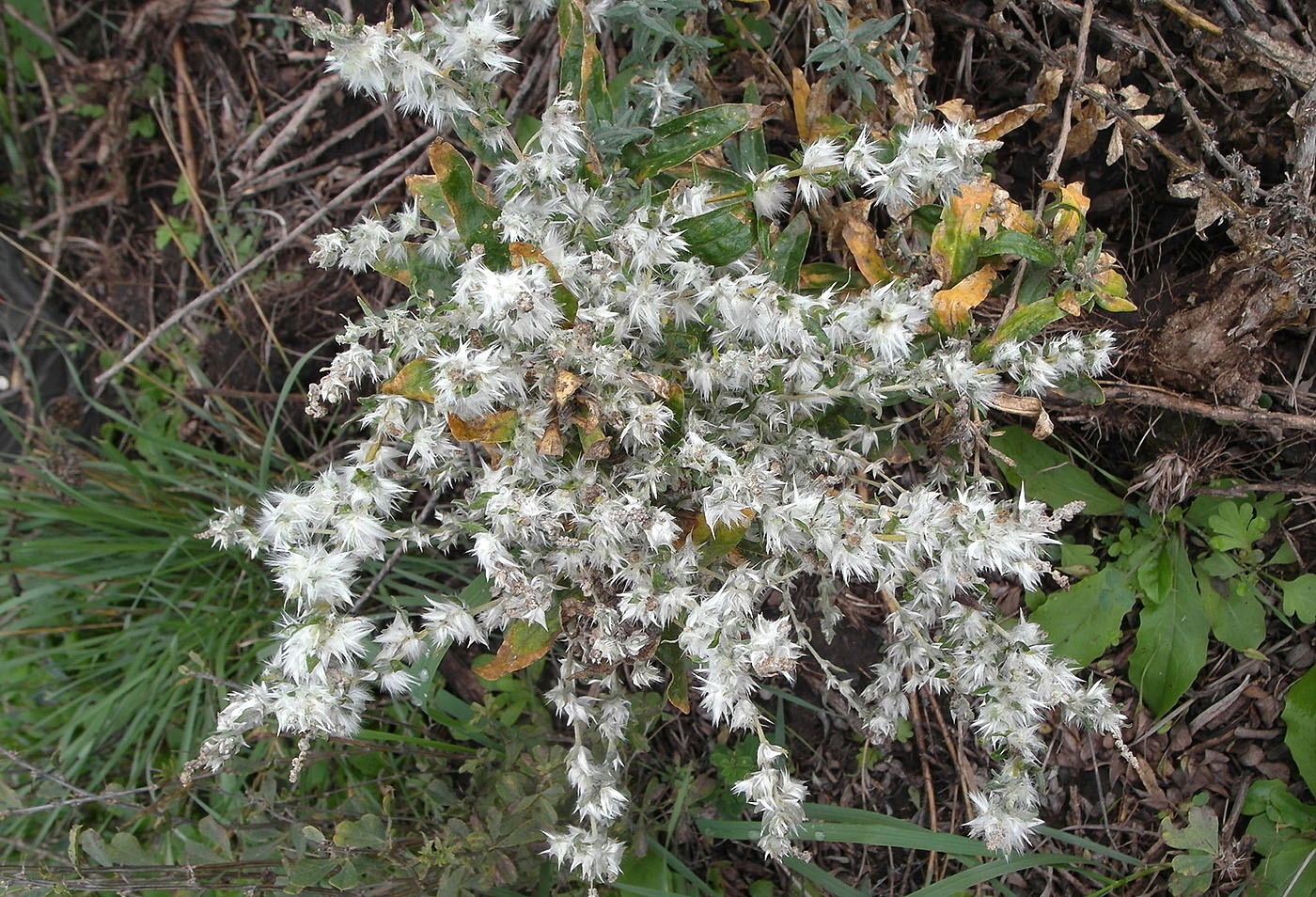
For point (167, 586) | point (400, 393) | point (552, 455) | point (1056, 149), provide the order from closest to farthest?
1. point (400, 393)
2. point (552, 455)
3. point (1056, 149)
4. point (167, 586)

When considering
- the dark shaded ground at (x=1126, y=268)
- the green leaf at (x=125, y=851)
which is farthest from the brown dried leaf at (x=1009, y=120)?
the green leaf at (x=125, y=851)

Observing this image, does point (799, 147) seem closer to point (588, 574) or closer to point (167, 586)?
point (588, 574)

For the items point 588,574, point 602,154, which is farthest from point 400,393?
point 602,154

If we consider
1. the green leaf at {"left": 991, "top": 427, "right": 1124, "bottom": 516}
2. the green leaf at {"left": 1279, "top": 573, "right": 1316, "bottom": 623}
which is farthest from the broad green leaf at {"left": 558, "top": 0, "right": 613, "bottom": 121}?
the green leaf at {"left": 1279, "top": 573, "right": 1316, "bottom": 623}

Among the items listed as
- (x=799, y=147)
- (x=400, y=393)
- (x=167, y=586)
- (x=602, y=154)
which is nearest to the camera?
(x=400, y=393)

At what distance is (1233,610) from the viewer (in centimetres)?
242

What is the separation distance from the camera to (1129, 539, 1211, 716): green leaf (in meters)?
2.40

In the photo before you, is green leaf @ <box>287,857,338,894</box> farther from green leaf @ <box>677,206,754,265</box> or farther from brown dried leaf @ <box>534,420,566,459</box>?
green leaf @ <box>677,206,754,265</box>

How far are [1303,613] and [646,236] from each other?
203 cm

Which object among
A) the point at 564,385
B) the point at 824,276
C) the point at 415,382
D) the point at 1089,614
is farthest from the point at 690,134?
the point at 1089,614

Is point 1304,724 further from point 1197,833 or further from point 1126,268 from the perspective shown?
point 1126,268

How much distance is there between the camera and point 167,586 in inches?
123

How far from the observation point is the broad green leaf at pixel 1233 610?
7.87ft

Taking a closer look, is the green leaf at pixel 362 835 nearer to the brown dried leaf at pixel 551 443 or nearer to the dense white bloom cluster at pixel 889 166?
the brown dried leaf at pixel 551 443
